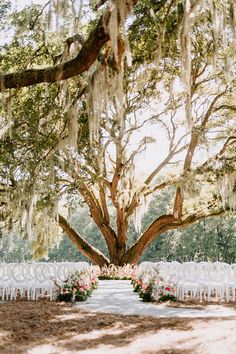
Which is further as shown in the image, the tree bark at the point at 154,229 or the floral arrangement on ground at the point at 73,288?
the tree bark at the point at 154,229

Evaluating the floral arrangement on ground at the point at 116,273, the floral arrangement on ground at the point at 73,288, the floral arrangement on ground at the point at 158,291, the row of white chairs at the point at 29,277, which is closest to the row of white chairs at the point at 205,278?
the floral arrangement on ground at the point at 158,291

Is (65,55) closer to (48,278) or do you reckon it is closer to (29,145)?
(29,145)

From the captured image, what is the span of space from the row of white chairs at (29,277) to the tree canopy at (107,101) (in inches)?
61.9

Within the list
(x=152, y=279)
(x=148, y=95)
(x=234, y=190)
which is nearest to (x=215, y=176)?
(x=234, y=190)

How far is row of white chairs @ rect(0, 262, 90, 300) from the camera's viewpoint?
32.1ft

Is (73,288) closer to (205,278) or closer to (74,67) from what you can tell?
(205,278)

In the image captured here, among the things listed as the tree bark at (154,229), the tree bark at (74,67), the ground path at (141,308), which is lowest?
the ground path at (141,308)

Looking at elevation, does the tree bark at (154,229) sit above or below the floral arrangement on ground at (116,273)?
above

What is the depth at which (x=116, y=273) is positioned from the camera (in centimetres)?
1641

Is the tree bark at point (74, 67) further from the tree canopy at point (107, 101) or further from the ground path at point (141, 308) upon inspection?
the ground path at point (141, 308)

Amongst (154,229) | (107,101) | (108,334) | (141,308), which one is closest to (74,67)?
(107,101)

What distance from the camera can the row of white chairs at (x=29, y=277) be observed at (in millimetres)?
9781

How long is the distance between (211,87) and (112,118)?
4.97 m

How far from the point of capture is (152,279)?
9312mm
